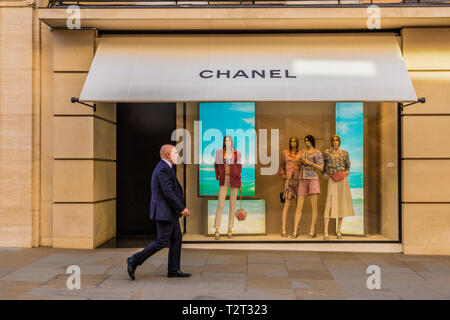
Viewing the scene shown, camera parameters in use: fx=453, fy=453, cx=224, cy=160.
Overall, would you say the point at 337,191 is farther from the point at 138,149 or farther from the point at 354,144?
the point at 138,149

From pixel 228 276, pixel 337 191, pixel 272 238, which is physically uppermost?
pixel 337 191

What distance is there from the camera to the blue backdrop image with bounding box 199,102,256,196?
388 inches

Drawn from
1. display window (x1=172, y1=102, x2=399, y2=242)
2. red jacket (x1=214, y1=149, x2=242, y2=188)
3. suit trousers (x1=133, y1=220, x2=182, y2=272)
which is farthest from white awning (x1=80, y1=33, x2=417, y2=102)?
suit trousers (x1=133, y1=220, x2=182, y2=272)

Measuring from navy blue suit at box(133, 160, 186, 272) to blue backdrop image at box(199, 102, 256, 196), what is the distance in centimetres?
297

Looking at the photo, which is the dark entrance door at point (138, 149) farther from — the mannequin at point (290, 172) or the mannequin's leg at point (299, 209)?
the mannequin's leg at point (299, 209)

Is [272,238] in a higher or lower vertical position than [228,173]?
lower

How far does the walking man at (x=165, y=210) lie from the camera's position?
6747mm

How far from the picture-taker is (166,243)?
6.84 m

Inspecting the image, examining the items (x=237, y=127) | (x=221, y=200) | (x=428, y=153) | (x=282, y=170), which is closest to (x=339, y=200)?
(x=282, y=170)

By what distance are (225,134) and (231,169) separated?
78cm

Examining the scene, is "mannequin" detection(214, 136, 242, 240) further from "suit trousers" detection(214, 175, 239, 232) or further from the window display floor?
the window display floor

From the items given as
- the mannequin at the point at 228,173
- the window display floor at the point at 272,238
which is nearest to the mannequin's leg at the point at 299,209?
the window display floor at the point at 272,238

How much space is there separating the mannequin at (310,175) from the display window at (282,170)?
2 cm
